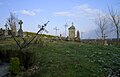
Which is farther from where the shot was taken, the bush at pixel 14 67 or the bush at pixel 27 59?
the bush at pixel 27 59

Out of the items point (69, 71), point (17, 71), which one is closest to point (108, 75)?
point (69, 71)

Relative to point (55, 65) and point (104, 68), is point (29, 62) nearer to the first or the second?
point (55, 65)

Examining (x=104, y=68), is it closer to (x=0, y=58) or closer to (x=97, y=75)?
(x=97, y=75)

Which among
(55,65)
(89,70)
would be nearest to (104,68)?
(89,70)

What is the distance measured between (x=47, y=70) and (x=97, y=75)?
279 cm

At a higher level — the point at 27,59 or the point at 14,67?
the point at 27,59

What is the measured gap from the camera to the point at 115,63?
12.7m

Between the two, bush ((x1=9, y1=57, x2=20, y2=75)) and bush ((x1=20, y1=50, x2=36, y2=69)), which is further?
bush ((x1=20, y1=50, x2=36, y2=69))

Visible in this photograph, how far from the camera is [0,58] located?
18000 millimetres

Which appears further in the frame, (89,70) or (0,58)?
(0,58)

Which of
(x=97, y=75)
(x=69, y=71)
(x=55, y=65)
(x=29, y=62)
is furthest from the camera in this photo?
(x=29, y=62)

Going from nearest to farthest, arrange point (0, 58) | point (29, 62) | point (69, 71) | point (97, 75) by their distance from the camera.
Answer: point (97, 75)
point (69, 71)
point (29, 62)
point (0, 58)

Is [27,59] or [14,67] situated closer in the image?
[14,67]

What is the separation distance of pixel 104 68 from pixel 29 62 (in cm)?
527
